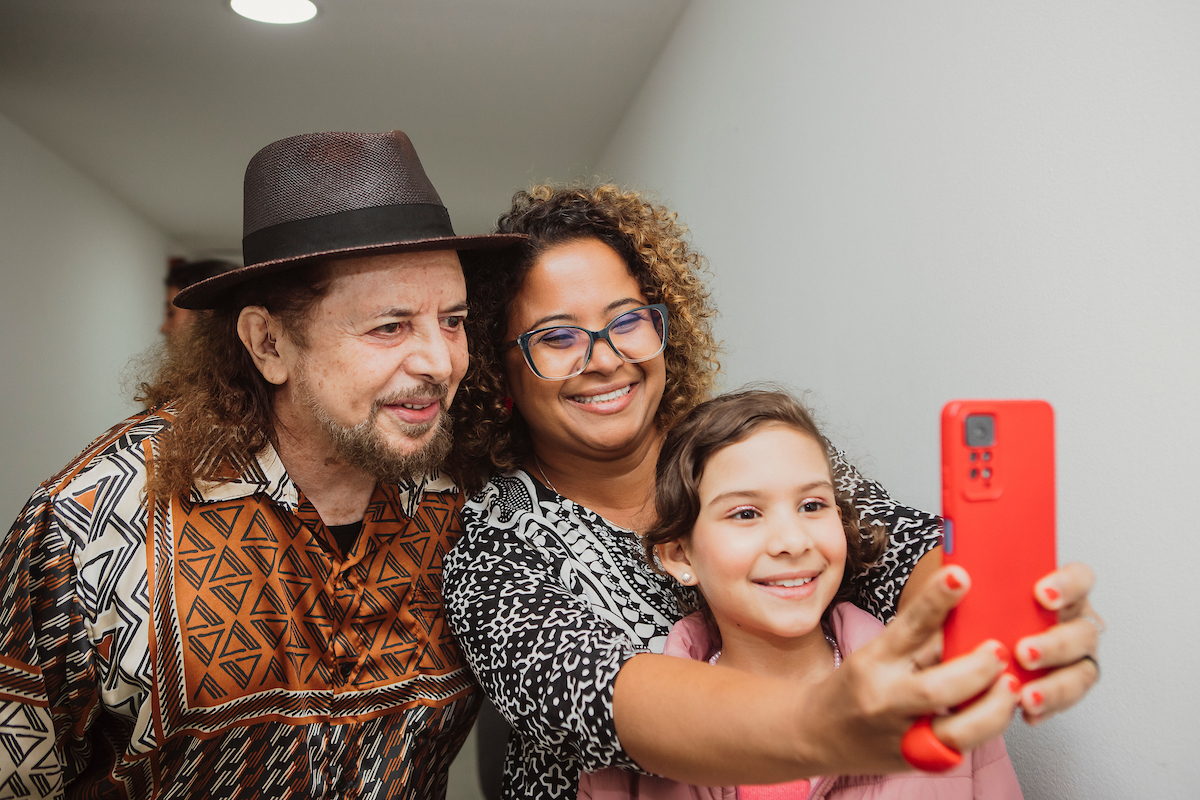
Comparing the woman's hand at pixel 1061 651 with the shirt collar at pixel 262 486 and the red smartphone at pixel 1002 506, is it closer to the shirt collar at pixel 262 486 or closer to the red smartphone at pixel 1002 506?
the red smartphone at pixel 1002 506

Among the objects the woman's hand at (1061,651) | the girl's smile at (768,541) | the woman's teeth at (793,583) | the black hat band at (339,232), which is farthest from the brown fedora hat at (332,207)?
the woman's hand at (1061,651)

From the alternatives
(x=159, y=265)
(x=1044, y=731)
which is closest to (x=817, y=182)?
(x=1044, y=731)

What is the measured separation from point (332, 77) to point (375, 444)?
10.7ft

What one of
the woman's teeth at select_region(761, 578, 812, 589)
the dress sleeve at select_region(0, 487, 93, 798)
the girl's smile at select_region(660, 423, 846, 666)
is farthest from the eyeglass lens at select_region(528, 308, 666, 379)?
the dress sleeve at select_region(0, 487, 93, 798)

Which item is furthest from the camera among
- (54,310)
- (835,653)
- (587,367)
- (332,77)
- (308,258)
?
(54,310)

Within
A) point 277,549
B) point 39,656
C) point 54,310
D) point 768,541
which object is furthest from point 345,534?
point 54,310

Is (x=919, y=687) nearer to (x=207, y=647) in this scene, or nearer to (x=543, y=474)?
(x=543, y=474)

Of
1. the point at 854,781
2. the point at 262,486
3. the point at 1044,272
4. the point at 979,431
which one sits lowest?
the point at 854,781

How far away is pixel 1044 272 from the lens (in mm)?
1247

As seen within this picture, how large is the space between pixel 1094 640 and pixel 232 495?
4.62 ft

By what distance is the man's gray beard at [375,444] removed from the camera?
4.97 feet

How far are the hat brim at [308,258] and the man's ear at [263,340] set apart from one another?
0.24 feet

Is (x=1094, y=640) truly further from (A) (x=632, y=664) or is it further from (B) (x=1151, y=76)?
(B) (x=1151, y=76)

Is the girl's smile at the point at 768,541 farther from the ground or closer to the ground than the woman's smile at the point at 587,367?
closer to the ground
